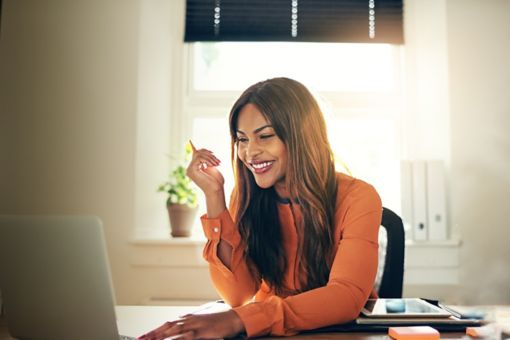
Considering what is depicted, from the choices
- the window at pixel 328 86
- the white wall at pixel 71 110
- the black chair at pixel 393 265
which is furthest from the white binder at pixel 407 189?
the white wall at pixel 71 110

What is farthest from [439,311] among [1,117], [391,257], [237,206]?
[1,117]

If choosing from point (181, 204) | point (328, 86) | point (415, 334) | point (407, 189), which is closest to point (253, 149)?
point (415, 334)

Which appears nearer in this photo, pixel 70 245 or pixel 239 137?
pixel 70 245

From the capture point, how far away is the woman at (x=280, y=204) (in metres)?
1.24

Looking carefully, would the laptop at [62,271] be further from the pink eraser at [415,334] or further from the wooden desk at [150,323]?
the pink eraser at [415,334]

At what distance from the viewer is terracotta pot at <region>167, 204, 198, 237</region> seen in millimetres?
2287

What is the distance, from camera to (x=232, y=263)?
1301 millimetres

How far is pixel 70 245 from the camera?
2.46 ft

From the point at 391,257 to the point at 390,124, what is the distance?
53.5 inches

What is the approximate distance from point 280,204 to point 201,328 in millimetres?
597

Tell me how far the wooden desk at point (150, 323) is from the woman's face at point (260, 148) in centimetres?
41

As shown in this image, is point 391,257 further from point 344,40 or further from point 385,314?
point 344,40

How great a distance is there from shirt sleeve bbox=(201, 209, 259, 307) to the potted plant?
3.27ft

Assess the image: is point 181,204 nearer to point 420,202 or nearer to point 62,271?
point 420,202
